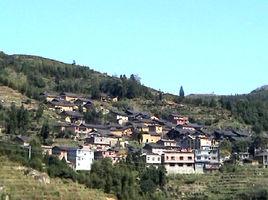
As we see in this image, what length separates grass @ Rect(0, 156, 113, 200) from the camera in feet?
90.1

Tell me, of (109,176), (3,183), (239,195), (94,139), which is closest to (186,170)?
(94,139)

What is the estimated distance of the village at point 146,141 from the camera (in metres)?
41.1

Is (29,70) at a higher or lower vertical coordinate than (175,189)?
higher

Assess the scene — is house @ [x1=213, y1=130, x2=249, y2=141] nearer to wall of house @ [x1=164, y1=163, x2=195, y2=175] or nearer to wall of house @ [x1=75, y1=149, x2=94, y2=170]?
wall of house @ [x1=164, y1=163, x2=195, y2=175]

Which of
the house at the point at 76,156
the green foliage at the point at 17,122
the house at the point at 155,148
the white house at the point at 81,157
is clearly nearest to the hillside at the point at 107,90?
the house at the point at 155,148

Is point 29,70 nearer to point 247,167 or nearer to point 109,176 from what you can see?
point 247,167

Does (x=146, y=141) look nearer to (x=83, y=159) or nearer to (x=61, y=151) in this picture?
(x=83, y=159)

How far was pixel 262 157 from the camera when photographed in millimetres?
47875

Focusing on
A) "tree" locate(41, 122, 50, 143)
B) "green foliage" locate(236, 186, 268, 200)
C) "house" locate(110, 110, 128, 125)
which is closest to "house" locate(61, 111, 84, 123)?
"house" locate(110, 110, 128, 125)

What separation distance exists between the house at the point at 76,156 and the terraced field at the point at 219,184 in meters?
5.66

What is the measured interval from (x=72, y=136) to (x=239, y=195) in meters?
15.5

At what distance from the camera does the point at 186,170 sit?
149 ft

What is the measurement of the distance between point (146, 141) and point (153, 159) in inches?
244

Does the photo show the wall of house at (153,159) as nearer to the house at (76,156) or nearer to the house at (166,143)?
the house at (166,143)
